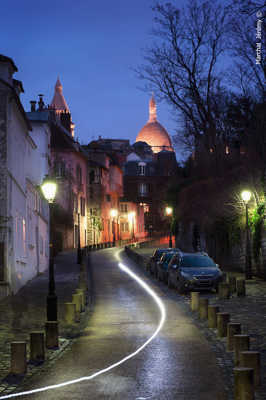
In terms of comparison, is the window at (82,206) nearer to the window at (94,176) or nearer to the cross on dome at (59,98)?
the window at (94,176)

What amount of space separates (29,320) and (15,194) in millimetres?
10163

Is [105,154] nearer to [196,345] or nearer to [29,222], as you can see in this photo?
[29,222]

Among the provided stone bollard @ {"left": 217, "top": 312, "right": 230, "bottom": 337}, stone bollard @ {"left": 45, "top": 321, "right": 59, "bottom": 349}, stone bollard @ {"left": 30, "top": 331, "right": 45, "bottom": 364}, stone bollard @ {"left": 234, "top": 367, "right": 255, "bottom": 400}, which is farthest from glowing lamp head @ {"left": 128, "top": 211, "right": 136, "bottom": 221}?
stone bollard @ {"left": 234, "top": 367, "right": 255, "bottom": 400}

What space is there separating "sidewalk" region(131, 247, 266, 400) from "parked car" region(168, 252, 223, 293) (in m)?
0.48

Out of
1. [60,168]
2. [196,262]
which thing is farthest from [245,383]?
[60,168]

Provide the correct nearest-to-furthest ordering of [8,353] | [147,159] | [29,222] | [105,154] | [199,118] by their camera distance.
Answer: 1. [8,353]
2. [29,222]
3. [199,118]
4. [105,154]
5. [147,159]

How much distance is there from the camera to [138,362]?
11516 millimetres

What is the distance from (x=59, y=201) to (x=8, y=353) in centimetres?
5276

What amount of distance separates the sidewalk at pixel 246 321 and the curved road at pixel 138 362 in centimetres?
23

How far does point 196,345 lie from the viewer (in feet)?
43.8

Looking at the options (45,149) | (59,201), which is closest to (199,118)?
(45,149)

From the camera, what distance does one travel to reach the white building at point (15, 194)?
25500 mm

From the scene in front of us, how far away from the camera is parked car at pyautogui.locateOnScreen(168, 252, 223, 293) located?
25.6 meters

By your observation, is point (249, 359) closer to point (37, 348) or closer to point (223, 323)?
point (37, 348)
